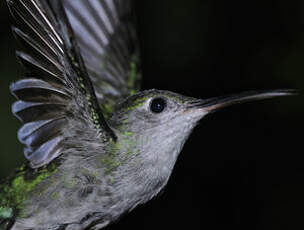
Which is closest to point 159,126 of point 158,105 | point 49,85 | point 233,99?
point 158,105

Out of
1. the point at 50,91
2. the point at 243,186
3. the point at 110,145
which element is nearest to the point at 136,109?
the point at 110,145

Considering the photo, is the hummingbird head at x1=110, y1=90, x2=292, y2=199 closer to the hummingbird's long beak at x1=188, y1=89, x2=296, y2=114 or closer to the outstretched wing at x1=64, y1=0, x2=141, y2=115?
the hummingbird's long beak at x1=188, y1=89, x2=296, y2=114

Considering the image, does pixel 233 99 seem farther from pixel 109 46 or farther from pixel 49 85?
pixel 109 46

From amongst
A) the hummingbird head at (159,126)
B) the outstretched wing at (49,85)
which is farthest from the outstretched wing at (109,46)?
the outstretched wing at (49,85)

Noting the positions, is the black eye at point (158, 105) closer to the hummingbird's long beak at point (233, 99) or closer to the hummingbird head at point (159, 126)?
the hummingbird head at point (159, 126)

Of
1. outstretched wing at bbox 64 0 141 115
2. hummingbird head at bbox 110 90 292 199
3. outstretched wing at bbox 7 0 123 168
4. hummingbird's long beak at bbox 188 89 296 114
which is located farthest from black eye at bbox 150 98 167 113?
outstretched wing at bbox 64 0 141 115

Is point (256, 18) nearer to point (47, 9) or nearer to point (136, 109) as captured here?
point (136, 109)

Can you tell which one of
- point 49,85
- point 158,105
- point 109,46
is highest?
point 109,46
